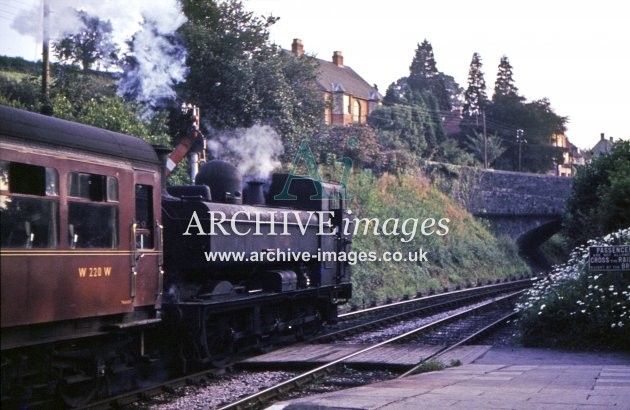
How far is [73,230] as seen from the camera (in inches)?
330

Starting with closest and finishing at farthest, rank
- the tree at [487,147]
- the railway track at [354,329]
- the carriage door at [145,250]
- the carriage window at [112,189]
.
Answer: the carriage window at [112,189] → the railway track at [354,329] → the carriage door at [145,250] → the tree at [487,147]

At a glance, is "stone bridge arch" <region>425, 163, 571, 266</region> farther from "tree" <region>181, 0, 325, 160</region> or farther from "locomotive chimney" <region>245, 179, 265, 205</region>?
"locomotive chimney" <region>245, 179, 265, 205</region>

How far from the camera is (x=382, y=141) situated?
3875 cm

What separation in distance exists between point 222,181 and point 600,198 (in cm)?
1157

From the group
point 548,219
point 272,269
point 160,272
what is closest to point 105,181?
point 160,272

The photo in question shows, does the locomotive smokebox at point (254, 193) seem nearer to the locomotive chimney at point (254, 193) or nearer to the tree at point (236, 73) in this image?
the locomotive chimney at point (254, 193)

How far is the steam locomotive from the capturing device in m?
7.69

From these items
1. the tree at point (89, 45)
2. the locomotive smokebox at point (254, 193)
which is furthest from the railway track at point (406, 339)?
the tree at point (89, 45)

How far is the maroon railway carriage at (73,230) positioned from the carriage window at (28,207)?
0.01 m

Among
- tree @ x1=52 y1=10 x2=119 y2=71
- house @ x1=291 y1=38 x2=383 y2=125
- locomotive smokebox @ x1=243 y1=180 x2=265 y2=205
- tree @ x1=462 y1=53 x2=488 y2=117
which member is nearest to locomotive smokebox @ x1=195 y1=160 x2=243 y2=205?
locomotive smokebox @ x1=243 y1=180 x2=265 y2=205

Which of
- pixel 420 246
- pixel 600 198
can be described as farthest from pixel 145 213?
pixel 420 246

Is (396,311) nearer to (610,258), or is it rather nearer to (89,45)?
(610,258)

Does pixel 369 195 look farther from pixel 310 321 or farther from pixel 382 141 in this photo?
pixel 310 321

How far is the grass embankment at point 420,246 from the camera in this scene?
87.7 ft
